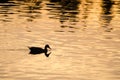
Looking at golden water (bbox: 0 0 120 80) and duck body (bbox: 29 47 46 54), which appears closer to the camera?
golden water (bbox: 0 0 120 80)

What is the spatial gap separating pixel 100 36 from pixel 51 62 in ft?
40.2

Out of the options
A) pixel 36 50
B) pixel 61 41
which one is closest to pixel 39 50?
pixel 36 50

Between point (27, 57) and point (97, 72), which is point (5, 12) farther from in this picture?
point (97, 72)

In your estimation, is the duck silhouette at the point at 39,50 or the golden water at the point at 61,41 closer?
the golden water at the point at 61,41

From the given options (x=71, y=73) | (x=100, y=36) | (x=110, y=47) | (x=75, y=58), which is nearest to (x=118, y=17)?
(x=100, y=36)

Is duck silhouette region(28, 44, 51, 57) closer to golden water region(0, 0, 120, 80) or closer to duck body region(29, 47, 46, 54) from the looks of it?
duck body region(29, 47, 46, 54)

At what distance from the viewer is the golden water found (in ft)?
120

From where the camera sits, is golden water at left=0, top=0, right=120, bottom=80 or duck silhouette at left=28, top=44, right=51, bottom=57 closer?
golden water at left=0, top=0, right=120, bottom=80

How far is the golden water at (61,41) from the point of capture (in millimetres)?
36688

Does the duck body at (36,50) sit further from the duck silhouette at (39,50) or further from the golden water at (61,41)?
the golden water at (61,41)

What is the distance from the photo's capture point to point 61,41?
48.3 meters

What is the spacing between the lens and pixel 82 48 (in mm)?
44781

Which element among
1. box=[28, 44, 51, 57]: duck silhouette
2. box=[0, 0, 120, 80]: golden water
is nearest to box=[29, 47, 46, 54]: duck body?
box=[28, 44, 51, 57]: duck silhouette

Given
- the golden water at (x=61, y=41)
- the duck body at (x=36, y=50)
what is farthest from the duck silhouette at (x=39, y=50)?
the golden water at (x=61, y=41)
